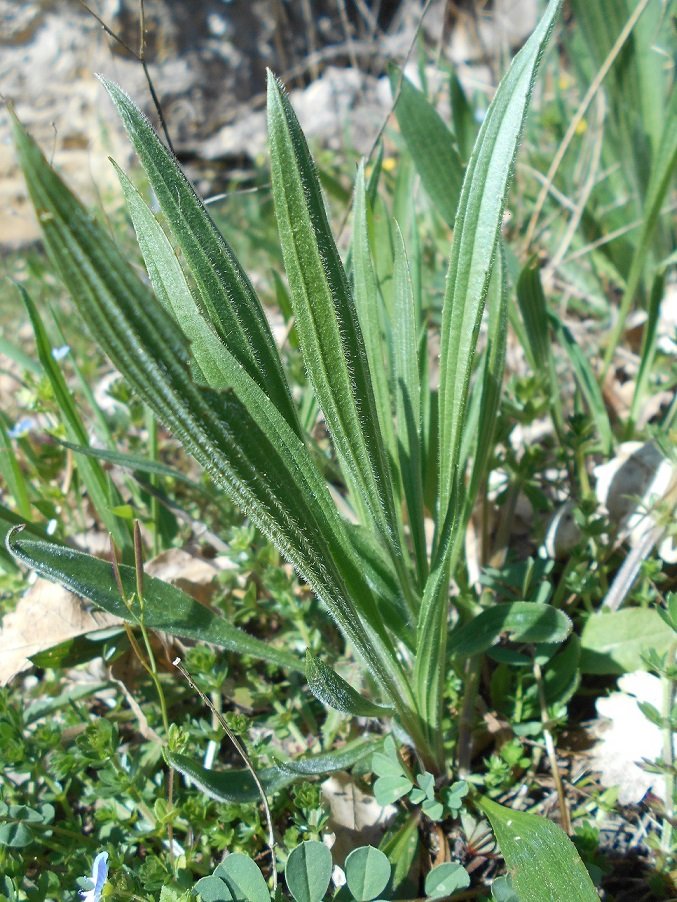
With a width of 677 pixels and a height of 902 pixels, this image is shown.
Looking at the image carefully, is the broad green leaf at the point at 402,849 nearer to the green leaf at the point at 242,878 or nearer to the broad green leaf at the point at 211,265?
the green leaf at the point at 242,878

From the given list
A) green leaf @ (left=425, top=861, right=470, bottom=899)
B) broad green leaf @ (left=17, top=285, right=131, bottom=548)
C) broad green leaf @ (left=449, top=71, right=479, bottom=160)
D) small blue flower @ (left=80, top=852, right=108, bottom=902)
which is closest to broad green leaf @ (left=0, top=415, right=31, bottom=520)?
broad green leaf @ (left=17, top=285, right=131, bottom=548)

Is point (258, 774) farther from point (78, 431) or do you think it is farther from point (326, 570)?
point (78, 431)

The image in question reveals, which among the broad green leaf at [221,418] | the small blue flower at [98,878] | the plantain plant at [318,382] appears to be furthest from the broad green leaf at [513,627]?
the small blue flower at [98,878]

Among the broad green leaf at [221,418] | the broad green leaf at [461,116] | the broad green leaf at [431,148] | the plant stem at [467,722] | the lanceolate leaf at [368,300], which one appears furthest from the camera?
the broad green leaf at [461,116]

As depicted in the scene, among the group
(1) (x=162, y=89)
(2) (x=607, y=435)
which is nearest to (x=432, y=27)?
(1) (x=162, y=89)

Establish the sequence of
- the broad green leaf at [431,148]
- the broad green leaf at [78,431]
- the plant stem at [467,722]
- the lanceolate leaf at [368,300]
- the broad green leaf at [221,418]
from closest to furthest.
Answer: the broad green leaf at [221,418], the lanceolate leaf at [368,300], the plant stem at [467,722], the broad green leaf at [78,431], the broad green leaf at [431,148]

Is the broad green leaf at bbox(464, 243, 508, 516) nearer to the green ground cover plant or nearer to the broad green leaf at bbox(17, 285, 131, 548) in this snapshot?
the green ground cover plant
